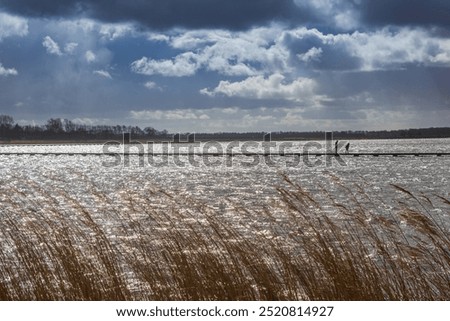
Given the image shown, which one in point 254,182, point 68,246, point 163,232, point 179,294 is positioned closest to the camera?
point 179,294

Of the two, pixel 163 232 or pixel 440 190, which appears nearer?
pixel 163 232

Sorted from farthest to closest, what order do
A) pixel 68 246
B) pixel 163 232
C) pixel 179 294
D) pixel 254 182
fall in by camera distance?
pixel 254 182, pixel 163 232, pixel 68 246, pixel 179 294

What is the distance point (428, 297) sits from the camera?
355 inches

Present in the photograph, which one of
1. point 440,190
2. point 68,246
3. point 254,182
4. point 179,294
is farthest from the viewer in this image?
point 254,182

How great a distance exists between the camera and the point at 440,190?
261ft
